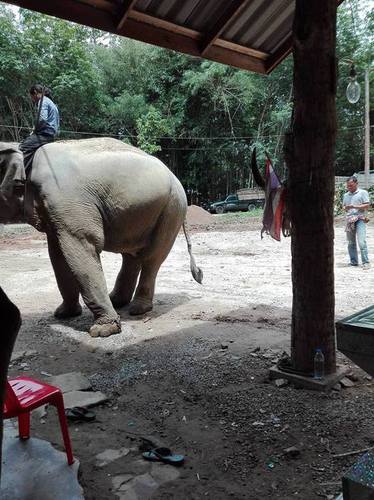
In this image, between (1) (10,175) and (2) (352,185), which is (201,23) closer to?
(1) (10,175)

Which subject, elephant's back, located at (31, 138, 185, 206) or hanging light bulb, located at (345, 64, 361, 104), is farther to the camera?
hanging light bulb, located at (345, 64, 361, 104)

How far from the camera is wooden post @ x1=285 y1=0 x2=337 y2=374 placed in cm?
353

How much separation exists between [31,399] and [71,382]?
1.63 m

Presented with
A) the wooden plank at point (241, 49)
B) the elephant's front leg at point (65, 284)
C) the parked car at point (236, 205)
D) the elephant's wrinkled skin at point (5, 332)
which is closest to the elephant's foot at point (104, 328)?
the elephant's front leg at point (65, 284)

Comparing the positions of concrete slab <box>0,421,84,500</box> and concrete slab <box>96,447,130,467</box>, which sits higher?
concrete slab <box>0,421,84,500</box>

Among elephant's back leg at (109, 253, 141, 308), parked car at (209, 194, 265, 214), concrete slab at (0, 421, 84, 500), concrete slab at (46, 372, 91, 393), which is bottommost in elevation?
concrete slab at (46, 372, 91, 393)

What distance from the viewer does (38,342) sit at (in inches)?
209

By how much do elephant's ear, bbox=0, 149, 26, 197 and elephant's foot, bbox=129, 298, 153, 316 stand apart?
7.22 ft

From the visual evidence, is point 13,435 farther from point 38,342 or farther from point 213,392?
point 38,342

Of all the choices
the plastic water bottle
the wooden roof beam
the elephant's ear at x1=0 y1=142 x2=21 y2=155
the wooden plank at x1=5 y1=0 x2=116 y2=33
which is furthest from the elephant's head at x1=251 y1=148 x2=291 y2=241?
the elephant's ear at x1=0 y1=142 x2=21 y2=155

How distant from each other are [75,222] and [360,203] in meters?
5.84

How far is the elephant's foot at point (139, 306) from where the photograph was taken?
6.26 meters

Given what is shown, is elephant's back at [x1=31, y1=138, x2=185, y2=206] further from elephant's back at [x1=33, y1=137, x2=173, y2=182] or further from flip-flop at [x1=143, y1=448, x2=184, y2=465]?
flip-flop at [x1=143, y1=448, x2=184, y2=465]

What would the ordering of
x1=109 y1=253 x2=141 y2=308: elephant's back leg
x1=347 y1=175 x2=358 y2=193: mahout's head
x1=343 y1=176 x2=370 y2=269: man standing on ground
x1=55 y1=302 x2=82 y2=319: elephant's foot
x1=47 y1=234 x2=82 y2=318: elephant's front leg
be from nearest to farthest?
x1=47 y1=234 x2=82 y2=318: elephant's front leg < x1=55 y1=302 x2=82 y2=319: elephant's foot < x1=109 y1=253 x2=141 y2=308: elephant's back leg < x1=343 y1=176 x2=370 y2=269: man standing on ground < x1=347 y1=175 x2=358 y2=193: mahout's head
